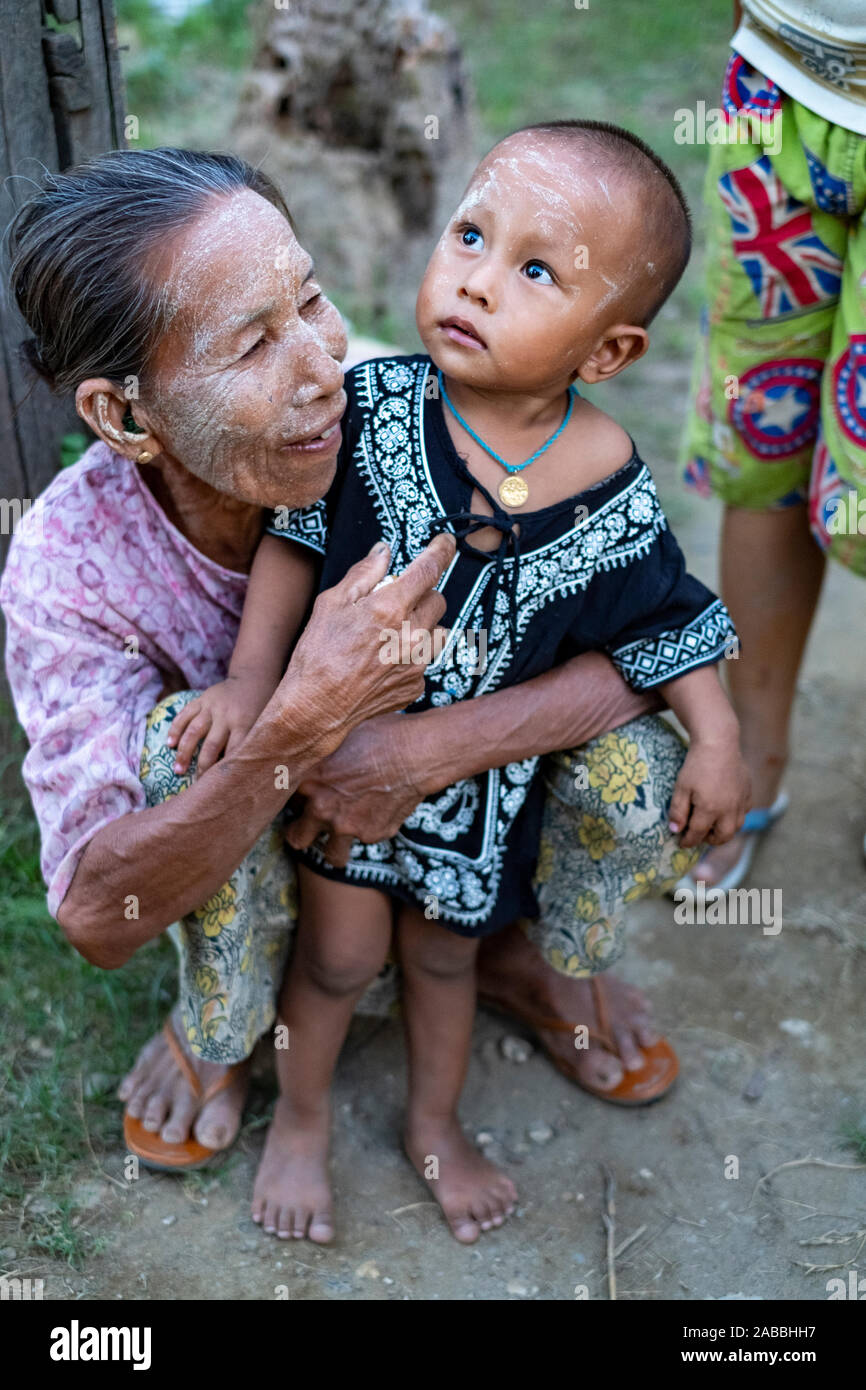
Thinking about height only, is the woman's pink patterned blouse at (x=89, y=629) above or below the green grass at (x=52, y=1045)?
above

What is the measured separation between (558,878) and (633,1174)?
0.58 meters

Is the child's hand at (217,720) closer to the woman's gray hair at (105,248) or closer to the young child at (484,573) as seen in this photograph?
the young child at (484,573)

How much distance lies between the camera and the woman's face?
1.78 metres

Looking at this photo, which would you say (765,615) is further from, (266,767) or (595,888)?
(266,767)

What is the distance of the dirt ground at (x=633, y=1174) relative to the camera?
86.0 inches

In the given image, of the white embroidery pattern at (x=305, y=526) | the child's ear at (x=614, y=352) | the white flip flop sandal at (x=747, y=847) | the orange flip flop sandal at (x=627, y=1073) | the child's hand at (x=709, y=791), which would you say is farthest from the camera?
the white flip flop sandal at (x=747, y=847)

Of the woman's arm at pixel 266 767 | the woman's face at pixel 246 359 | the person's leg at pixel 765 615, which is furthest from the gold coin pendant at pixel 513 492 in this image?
the person's leg at pixel 765 615

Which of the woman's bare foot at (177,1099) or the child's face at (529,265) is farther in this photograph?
the woman's bare foot at (177,1099)

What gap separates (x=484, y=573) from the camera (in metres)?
1.98

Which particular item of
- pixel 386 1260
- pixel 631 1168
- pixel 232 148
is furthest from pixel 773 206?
pixel 232 148

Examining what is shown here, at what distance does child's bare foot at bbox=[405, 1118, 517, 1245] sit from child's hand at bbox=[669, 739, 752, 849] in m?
0.70

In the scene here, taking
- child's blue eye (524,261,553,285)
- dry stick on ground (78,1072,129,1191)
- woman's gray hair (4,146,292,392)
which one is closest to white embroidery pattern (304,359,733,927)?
child's blue eye (524,261,553,285)

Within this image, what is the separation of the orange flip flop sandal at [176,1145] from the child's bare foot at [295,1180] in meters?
0.12
